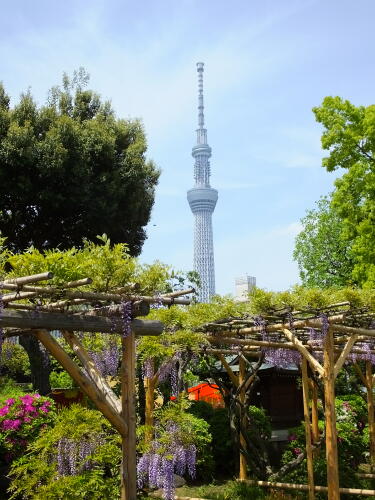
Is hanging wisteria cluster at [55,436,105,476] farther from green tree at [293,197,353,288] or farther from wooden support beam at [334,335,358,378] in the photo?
green tree at [293,197,353,288]

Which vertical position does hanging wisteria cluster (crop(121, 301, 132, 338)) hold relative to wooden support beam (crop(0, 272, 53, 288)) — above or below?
below

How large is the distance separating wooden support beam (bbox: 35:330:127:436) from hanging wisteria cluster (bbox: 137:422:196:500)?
63.6 inches

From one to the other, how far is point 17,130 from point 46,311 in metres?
11.7

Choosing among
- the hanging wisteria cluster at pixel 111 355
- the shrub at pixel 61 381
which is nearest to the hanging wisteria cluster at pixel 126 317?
the hanging wisteria cluster at pixel 111 355

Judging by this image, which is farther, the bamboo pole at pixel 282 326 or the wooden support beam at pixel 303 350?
the bamboo pole at pixel 282 326

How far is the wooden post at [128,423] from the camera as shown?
6.67 meters

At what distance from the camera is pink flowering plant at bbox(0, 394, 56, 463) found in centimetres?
925

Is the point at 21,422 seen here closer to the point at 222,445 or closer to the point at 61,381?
the point at 222,445

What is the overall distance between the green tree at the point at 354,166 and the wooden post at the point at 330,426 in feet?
30.3

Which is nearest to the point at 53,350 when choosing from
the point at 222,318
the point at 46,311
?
the point at 46,311

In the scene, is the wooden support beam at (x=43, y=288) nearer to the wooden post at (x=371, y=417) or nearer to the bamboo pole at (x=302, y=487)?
the bamboo pole at (x=302, y=487)

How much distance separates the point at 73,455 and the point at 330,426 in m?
3.69

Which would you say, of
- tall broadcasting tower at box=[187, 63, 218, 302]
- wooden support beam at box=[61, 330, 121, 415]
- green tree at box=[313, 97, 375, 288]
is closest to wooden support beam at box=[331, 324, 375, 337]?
wooden support beam at box=[61, 330, 121, 415]

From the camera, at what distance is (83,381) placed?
21.7ft
